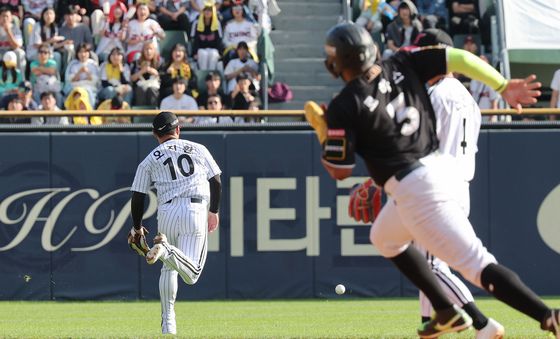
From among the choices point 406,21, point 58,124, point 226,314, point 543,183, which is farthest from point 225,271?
point 406,21

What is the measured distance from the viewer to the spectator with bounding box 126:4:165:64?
1888 cm

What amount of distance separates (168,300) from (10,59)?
8341 millimetres

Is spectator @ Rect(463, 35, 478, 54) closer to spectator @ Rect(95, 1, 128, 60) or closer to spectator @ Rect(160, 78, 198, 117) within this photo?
spectator @ Rect(160, 78, 198, 117)

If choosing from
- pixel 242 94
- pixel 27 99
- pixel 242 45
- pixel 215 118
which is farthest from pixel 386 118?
pixel 242 45

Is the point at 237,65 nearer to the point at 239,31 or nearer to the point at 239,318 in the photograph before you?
the point at 239,31

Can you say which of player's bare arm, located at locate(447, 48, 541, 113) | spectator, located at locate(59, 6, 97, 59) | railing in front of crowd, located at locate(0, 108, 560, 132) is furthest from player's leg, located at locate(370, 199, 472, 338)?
spectator, located at locate(59, 6, 97, 59)

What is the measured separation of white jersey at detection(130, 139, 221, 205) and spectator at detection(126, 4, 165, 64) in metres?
7.66

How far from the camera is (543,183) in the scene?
15.7 meters

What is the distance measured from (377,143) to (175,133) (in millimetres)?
4616

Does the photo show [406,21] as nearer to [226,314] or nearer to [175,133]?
[226,314]

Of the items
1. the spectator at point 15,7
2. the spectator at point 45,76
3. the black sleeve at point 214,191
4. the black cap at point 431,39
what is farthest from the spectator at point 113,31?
the black cap at point 431,39

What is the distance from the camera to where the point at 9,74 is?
1809cm

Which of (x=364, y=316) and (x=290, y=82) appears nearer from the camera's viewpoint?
(x=364, y=316)

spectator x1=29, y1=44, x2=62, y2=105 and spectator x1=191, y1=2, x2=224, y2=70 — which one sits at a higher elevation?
spectator x1=191, y1=2, x2=224, y2=70
